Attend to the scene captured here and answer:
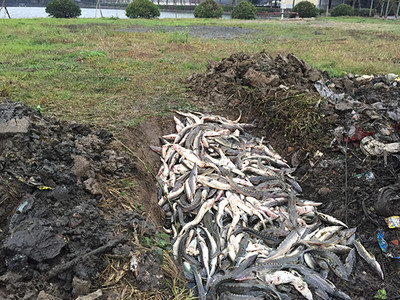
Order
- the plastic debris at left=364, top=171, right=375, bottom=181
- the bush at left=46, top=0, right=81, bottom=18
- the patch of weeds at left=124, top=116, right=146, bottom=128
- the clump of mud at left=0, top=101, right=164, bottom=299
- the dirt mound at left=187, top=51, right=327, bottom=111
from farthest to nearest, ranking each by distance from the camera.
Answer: the bush at left=46, top=0, right=81, bottom=18 → the dirt mound at left=187, top=51, right=327, bottom=111 → the patch of weeds at left=124, top=116, right=146, bottom=128 → the plastic debris at left=364, top=171, right=375, bottom=181 → the clump of mud at left=0, top=101, right=164, bottom=299

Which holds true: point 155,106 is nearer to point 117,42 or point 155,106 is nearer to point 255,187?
point 255,187

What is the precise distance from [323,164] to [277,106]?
147 centimetres

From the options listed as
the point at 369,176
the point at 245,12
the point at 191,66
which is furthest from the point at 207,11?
the point at 369,176

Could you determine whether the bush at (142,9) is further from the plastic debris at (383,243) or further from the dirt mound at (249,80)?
the plastic debris at (383,243)

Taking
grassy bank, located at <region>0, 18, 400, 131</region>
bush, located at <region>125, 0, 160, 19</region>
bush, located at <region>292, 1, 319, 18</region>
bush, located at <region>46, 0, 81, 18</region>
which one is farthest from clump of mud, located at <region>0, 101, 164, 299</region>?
bush, located at <region>292, 1, 319, 18</region>

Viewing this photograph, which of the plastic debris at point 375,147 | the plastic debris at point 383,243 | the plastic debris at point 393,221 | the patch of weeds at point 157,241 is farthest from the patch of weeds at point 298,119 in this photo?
the patch of weeds at point 157,241

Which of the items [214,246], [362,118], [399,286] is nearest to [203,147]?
[214,246]

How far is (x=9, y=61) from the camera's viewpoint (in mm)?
9117

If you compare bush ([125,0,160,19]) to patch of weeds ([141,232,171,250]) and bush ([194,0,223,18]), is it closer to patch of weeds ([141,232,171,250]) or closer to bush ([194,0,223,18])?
bush ([194,0,223,18])

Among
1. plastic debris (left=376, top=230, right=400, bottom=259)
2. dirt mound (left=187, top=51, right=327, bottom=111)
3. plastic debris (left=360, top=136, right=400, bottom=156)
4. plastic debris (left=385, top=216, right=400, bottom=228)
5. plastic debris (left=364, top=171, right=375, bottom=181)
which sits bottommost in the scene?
plastic debris (left=376, top=230, right=400, bottom=259)

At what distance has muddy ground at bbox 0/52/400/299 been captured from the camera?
2914 millimetres

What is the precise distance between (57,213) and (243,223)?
2455 millimetres

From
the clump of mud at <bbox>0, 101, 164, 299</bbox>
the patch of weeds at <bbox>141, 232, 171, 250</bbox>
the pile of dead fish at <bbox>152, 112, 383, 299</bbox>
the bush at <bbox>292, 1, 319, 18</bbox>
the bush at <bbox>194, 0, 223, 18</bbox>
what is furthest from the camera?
the bush at <bbox>292, 1, 319, 18</bbox>

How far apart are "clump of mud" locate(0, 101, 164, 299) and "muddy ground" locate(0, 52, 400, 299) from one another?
1cm
